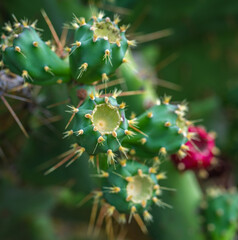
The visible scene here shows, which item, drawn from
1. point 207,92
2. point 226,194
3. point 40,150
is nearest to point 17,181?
point 40,150

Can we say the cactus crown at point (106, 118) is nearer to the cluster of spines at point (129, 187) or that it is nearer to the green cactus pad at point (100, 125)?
the green cactus pad at point (100, 125)

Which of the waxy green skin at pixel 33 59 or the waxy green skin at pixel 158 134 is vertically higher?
the waxy green skin at pixel 33 59

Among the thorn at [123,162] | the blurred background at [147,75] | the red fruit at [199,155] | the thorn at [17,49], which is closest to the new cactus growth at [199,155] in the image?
the red fruit at [199,155]

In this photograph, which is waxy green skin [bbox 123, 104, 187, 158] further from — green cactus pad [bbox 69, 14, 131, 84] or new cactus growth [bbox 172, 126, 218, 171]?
new cactus growth [bbox 172, 126, 218, 171]

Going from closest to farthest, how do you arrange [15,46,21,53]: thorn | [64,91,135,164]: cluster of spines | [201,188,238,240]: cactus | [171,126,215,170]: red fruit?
[64,91,135,164]: cluster of spines < [15,46,21,53]: thorn < [171,126,215,170]: red fruit < [201,188,238,240]: cactus

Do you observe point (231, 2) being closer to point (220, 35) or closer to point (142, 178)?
point (220, 35)

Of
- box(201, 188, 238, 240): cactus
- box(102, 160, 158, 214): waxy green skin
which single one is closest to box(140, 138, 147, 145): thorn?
box(102, 160, 158, 214): waxy green skin
